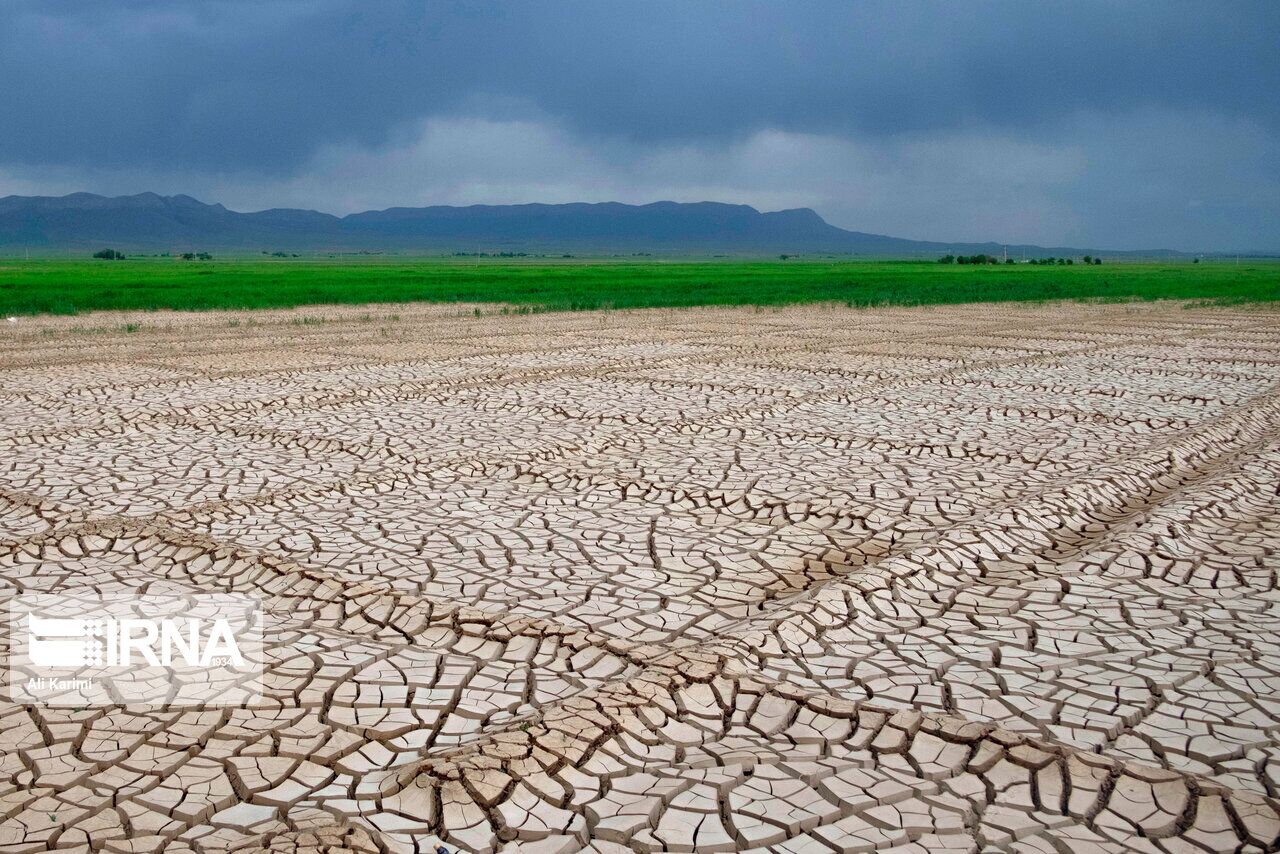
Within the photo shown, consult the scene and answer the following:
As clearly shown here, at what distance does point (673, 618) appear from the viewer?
4.35 m

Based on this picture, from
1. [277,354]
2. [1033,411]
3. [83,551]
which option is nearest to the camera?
[83,551]

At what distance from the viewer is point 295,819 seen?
111 inches

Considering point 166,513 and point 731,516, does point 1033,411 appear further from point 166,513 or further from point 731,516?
point 166,513

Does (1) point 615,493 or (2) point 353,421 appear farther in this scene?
(2) point 353,421

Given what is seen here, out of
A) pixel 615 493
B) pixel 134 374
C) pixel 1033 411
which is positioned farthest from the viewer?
pixel 134 374

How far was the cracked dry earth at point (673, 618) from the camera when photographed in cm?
288

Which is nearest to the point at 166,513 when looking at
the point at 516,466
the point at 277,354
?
the point at 516,466

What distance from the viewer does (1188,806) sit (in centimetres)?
289

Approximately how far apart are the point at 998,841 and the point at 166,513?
15.5 feet

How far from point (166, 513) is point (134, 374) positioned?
7419 millimetres

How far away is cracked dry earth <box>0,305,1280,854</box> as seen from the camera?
9.46 feet

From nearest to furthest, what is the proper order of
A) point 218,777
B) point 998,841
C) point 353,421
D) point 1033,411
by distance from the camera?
point 998,841 → point 218,777 → point 353,421 → point 1033,411

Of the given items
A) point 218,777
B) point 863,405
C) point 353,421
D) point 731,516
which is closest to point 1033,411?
point 863,405

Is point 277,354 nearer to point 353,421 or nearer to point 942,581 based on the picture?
point 353,421
